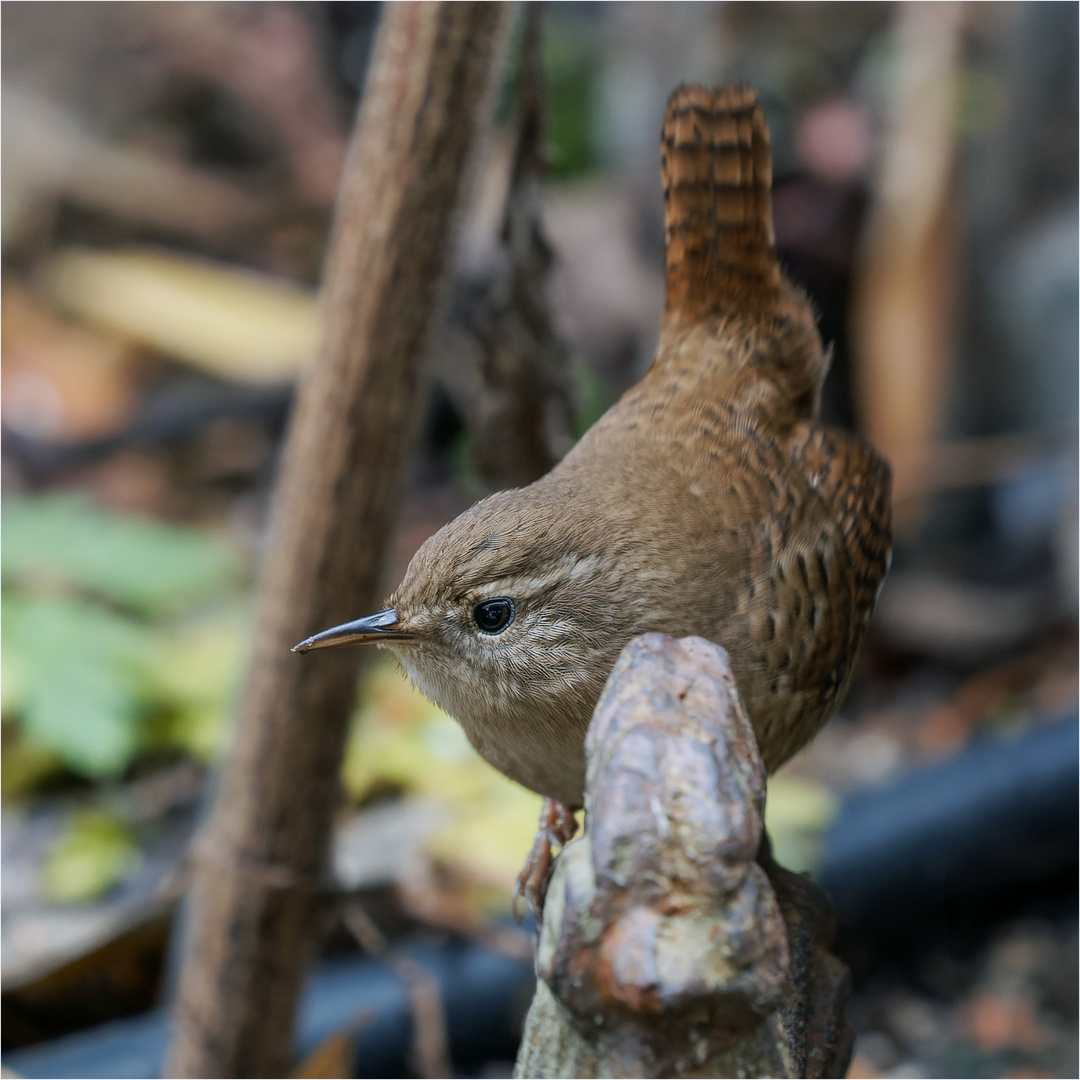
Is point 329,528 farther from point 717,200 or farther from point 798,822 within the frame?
point 798,822

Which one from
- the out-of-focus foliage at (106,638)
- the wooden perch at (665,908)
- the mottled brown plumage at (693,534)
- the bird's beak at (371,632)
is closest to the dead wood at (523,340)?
the mottled brown plumage at (693,534)

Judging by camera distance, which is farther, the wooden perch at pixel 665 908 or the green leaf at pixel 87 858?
the green leaf at pixel 87 858

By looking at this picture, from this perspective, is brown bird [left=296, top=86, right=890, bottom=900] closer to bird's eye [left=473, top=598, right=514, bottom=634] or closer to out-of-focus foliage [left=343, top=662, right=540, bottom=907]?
bird's eye [left=473, top=598, right=514, bottom=634]

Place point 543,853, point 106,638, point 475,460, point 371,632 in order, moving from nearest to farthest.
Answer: point 371,632
point 543,853
point 475,460
point 106,638

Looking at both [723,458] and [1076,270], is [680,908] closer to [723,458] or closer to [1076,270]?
[723,458]

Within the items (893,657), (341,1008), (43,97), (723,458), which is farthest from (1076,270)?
(43,97)

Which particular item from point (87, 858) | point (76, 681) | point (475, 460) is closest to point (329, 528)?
point (475, 460)

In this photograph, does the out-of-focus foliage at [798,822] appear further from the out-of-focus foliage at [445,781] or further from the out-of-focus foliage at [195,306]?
the out-of-focus foliage at [195,306]
